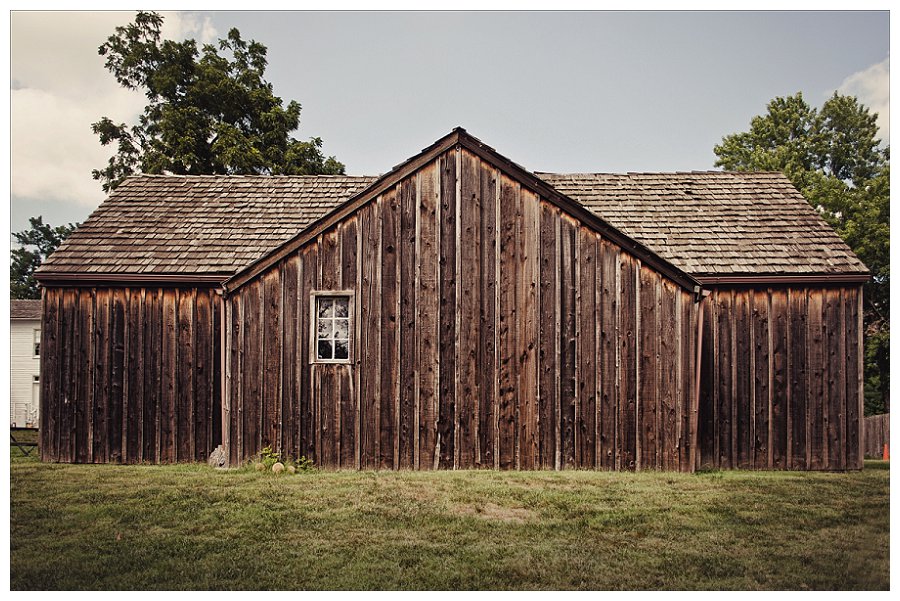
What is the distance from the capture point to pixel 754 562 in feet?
24.0

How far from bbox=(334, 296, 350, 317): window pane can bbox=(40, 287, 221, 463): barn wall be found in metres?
2.80

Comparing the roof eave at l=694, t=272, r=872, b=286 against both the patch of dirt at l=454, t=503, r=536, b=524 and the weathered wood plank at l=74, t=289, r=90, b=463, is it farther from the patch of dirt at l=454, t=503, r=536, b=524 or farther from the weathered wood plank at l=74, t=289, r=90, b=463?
the weathered wood plank at l=74, t=289, r=90, b=463

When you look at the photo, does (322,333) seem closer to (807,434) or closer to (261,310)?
(261,310)

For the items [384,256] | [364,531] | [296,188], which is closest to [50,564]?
[364,531]

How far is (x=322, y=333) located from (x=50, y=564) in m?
5.84

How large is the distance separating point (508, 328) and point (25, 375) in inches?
855

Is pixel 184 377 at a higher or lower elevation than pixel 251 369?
lower

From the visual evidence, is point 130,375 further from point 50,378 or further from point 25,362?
point 25,362

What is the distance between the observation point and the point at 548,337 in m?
12.0

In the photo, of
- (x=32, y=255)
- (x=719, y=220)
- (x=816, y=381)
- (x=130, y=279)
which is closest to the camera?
(x=816, y=381)

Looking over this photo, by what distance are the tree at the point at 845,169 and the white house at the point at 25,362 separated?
27.8m

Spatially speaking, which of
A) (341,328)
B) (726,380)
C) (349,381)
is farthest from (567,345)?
(341,328)

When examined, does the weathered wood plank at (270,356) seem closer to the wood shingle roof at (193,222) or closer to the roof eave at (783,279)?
the wood shingle roof at (193,222)

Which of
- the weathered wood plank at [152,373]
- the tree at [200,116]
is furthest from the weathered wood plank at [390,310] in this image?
the tree at [200,116]
